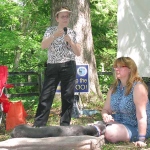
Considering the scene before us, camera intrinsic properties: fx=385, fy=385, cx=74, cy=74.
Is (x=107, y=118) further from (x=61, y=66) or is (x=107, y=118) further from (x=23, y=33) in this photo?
(x=23, y=33)

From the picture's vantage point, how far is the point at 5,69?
502 cm

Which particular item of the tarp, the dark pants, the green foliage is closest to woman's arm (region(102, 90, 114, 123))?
the dark pants

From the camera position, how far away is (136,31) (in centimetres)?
579

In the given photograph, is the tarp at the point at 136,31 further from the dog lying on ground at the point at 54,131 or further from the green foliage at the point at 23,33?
the green foliage at the point at 23,33

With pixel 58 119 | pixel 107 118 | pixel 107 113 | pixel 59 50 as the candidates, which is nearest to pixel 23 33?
pixel 58 119

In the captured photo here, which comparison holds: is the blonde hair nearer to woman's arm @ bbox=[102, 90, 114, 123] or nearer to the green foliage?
woman's arm @ bbox=[102, 90, 114, 123]

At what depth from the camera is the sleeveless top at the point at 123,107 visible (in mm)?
3863

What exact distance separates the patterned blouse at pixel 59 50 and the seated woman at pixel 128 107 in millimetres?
834

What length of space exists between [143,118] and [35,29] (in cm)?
1019

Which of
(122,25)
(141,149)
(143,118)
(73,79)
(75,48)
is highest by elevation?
(122,25)

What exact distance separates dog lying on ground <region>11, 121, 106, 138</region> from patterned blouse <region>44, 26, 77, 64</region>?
3.52 ft

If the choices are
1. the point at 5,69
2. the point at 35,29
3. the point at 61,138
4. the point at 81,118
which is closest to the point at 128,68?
the point at 61,138

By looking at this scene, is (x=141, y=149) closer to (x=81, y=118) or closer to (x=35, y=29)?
(x=81, y=118)

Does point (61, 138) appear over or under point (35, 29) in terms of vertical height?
under
